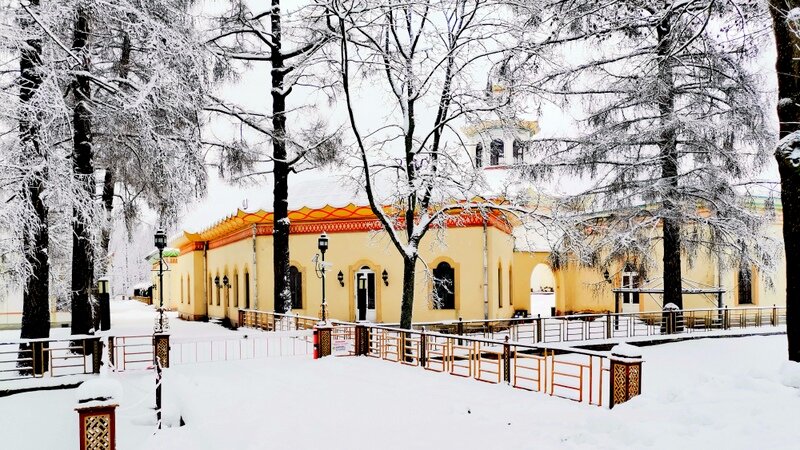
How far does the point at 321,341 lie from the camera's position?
46.8 feet

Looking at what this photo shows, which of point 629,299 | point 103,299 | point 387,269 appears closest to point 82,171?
point 103,299

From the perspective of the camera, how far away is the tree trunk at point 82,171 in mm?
12891

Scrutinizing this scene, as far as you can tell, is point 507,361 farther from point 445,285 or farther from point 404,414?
point 445,285

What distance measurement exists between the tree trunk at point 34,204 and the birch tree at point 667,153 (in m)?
12.0

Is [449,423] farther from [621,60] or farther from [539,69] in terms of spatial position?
[621,60]

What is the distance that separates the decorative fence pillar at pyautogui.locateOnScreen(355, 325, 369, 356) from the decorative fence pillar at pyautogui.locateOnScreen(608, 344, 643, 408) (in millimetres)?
7172

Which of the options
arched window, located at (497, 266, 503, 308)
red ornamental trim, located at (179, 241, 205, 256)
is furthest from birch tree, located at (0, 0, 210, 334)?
red ornamental trim, located at (179, 241, 205, 256)

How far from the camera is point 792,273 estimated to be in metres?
8.62

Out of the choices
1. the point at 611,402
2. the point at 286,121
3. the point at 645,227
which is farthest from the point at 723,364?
the point at 286,121

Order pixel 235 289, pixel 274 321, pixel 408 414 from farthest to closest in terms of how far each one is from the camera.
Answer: pixel 235 289
pixel 274 321
pixel 408 414

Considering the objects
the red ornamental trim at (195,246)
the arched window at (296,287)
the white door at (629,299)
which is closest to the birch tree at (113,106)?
the arched window at (296,287)

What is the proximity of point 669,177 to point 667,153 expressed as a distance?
2.47ft

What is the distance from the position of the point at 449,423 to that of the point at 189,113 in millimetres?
10058

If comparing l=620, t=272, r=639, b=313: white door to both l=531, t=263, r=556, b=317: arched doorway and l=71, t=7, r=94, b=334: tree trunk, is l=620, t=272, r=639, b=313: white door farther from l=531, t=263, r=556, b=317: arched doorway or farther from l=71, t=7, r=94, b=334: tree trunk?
l=71, t=7, r=94, b=334: tree trunk
